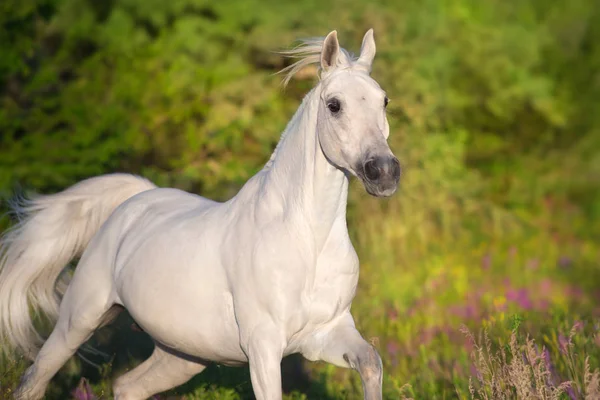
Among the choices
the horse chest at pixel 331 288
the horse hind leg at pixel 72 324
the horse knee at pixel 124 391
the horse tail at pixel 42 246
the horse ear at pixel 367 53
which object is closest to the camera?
the horse chest at pixel 331 288

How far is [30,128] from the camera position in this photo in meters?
11.8

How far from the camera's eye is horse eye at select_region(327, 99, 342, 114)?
431cm

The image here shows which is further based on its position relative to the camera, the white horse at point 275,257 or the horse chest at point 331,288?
the horse chest at point 331,288

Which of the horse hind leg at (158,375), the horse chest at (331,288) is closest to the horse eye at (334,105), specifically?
the horse chest at (331,288)

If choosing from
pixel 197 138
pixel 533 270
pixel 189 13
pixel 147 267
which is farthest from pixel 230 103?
pixel 147 267

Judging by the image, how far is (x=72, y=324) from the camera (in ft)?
Answer: 18.4

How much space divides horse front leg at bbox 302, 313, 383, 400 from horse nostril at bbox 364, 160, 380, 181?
34.3 inches

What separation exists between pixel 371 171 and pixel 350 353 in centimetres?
93

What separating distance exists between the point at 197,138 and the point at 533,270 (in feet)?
16.8

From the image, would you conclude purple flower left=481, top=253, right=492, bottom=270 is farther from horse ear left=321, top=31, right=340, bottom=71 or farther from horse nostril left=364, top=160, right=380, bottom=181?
horse nostril left=364, top=160, right=380, bottom=181

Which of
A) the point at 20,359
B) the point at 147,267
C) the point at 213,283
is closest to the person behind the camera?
the point at 213,283

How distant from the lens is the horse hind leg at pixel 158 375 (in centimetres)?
570

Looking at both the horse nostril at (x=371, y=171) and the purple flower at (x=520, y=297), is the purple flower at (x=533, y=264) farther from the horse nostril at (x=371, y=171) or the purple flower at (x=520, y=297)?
the horse nostril at (x=371, y=171)

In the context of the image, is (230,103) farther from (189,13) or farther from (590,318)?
(590,318)
